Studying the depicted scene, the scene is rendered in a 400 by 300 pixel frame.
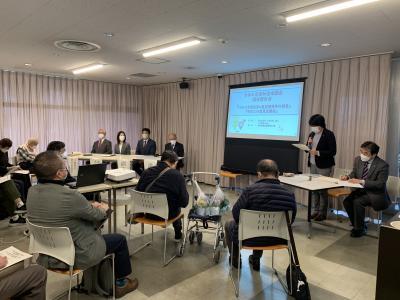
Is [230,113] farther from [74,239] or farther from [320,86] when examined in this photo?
[74,239]

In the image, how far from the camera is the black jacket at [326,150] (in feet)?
15.2

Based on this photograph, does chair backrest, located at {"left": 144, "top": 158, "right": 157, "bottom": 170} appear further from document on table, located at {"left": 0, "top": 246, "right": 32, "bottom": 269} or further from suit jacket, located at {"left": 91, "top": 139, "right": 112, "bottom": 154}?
document on table, located at {"left": 0, "top": 246, "right": 32, "bottom": 269}

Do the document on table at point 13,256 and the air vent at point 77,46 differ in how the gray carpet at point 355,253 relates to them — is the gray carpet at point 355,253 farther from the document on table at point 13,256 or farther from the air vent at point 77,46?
the air vent at point 77,46

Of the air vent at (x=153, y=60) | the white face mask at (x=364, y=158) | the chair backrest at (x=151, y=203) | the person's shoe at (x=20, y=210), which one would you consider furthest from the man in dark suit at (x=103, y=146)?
the white face mask at (x=364, y=158)

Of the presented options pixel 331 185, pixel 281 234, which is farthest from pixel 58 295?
pixel 331 185

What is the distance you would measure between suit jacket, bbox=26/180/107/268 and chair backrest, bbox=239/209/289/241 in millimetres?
1131

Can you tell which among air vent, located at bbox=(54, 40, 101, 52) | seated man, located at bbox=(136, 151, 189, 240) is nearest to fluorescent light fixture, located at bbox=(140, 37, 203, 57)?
air vent, located at bbox=(54, 40, 101, 52)

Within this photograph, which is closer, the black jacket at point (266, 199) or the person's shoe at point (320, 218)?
the black jacket at point (266, 199)

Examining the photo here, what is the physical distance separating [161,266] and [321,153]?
299 centimetres

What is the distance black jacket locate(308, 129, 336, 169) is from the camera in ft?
15.2

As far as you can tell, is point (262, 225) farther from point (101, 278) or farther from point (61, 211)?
point (61, 211)

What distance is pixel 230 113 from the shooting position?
21.5ft

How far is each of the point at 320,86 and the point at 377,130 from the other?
1.19m

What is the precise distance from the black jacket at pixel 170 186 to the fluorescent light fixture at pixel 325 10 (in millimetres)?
2014
